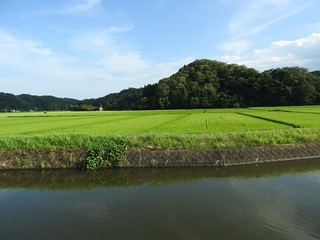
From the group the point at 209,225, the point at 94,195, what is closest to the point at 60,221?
the point at 94,195

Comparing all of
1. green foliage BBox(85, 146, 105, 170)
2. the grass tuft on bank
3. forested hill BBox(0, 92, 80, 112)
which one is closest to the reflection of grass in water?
green foliage BBox(85, 146, 105, 170)

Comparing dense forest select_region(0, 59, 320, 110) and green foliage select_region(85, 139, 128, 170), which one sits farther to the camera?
dense forest select_region(0, 59, 320, 110)

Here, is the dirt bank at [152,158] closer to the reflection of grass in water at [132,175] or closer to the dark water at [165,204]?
the reflection of grass in water at [132,175]

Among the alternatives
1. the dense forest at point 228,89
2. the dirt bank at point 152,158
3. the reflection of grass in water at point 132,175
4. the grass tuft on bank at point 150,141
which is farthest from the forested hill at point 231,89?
the reflection of grass in water at point 132,175

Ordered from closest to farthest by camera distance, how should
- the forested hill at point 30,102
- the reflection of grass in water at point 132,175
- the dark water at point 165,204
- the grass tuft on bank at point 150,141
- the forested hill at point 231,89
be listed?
the dark water at point 165,204 → the reflection of grass in water at point 132,175 → the grass tuft on bank at point 150,141 → the forested hill at point 231,89 → the forested hill at point 30,102

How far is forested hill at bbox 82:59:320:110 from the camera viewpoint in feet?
276

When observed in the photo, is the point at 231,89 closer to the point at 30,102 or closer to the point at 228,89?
the point at 228,89

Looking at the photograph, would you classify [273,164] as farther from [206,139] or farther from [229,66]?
[229,66]

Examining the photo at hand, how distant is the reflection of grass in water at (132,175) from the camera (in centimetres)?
1340

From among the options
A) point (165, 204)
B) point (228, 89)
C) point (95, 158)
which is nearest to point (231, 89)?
point (228, 89)

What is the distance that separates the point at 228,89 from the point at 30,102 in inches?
4504

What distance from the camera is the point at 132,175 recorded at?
14.7m

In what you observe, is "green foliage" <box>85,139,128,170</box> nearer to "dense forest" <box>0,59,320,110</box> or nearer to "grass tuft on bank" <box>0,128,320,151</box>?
"grass tuft on bank" <box>0,128,320,151</box>

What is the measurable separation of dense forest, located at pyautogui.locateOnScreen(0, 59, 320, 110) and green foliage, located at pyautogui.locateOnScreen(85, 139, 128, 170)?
75.0 m
